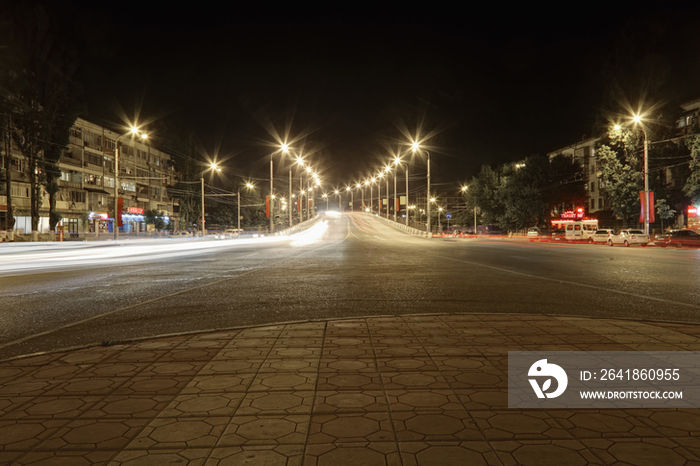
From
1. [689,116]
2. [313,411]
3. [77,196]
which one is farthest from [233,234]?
[313,411]

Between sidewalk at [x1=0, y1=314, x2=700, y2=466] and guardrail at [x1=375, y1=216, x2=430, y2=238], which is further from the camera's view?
guardrail at [x1=375, y1=216, x2=430, y2=238]

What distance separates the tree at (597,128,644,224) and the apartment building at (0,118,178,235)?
43738 mm

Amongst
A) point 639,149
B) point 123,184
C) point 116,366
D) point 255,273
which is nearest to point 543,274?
point 255,273

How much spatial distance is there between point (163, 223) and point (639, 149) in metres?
66.3

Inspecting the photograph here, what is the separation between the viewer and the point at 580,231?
47875mm

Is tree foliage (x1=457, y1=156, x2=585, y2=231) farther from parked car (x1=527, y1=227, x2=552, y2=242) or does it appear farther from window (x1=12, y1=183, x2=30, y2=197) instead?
window (x1=12, y1=183, x2=30, y2=197)

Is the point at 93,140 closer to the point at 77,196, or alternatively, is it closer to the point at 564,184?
the point at 77,196

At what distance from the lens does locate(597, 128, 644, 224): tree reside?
40094 millimetres

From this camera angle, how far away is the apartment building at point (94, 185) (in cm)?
4809

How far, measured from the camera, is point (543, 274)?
1348 cm

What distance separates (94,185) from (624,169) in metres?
63.0

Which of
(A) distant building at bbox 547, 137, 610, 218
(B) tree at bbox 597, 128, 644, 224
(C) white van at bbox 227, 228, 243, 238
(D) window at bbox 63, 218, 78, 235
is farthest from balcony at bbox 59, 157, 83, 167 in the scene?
(A) distant building at bbox 547, 137, 610, 218

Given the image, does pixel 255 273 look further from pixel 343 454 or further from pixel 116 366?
pixel 343 454

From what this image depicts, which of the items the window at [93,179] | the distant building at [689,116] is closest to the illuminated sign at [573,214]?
the distant building at [689,116]
